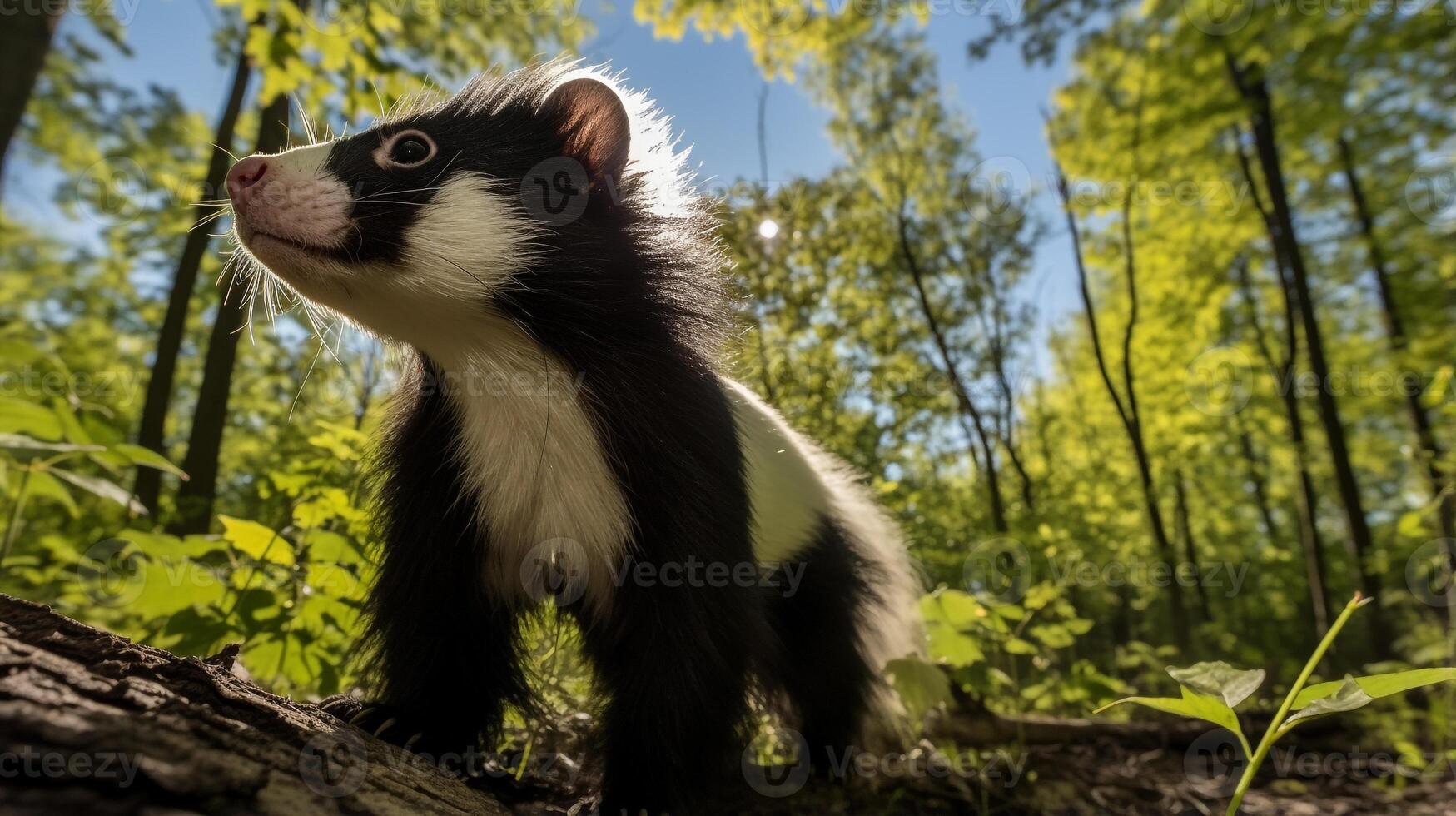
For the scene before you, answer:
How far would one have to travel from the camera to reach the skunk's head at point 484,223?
184 cm

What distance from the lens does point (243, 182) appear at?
179 centimetres

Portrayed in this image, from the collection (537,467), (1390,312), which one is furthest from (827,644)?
(1390,312)

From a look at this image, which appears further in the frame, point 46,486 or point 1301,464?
point 1301,464

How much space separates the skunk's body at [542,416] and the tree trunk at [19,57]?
2021 mm

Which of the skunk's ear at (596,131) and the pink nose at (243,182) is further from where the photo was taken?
the skunk's ear at (596,131)

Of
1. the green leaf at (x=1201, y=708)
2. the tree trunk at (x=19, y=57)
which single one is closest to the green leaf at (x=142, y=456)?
the tree trunk at (x=19, y=57)

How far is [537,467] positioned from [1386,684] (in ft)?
5.94

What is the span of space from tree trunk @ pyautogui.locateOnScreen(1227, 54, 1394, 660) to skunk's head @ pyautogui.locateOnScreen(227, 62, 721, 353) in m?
8.41

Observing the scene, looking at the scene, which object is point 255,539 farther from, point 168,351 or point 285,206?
point 168,351

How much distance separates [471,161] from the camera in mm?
2025

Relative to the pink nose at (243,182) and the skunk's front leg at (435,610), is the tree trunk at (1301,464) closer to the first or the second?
the skunk's front leg at (435,610)

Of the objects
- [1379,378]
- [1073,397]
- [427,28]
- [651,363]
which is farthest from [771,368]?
[1073,397]

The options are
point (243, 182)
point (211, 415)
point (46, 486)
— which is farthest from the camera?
point (211, 415)

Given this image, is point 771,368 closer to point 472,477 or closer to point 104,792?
point 472,477
